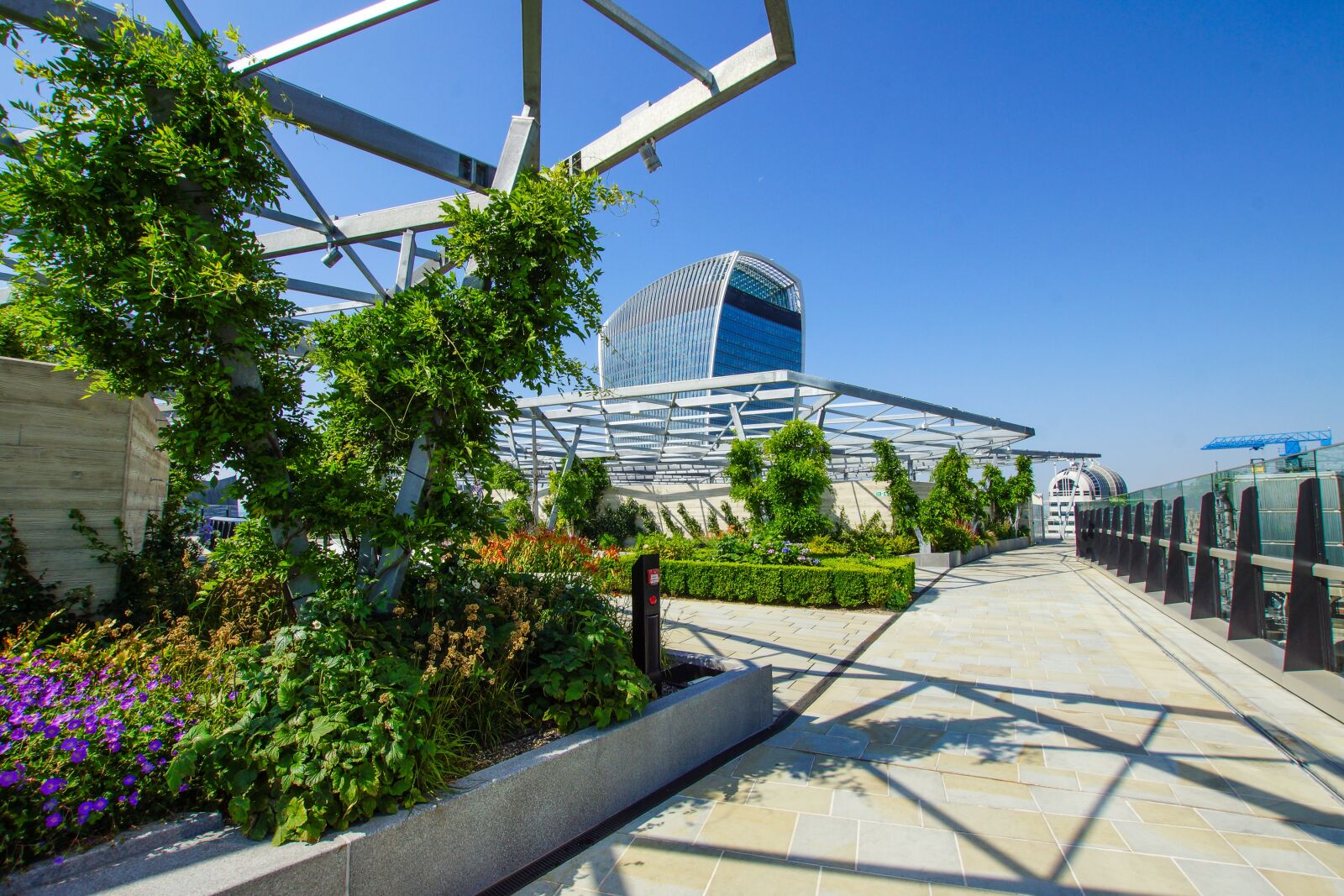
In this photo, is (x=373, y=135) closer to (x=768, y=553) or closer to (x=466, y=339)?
(x=466, y=339)

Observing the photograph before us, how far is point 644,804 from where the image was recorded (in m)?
3.40

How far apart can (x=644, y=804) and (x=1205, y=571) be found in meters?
8.98

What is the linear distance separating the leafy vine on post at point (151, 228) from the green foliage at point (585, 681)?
Result: 144cm

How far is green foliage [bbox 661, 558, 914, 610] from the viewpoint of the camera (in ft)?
33.6

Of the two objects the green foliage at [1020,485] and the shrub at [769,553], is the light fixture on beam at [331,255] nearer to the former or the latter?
the shrub at [769,553]

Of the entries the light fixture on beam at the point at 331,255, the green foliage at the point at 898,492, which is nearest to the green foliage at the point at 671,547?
the green foliage at the point at 898,492

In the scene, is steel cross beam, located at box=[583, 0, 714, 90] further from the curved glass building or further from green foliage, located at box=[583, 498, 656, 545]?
the curved glass building

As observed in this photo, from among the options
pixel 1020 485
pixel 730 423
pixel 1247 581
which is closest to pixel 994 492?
pixel 1020 485

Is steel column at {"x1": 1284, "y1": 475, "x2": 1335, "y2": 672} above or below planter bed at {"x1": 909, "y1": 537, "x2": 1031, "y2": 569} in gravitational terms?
above

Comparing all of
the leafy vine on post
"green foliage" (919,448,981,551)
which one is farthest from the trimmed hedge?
the leafy vine on post

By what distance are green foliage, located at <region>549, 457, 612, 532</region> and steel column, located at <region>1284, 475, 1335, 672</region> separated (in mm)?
15209

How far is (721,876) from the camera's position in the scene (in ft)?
9.00

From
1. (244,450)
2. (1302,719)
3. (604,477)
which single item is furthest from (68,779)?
(604,477)

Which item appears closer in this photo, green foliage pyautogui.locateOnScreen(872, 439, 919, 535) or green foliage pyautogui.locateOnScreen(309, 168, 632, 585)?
green foliage pyautogui.locateOnScreen(309, 168, 632, 585)
